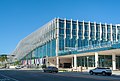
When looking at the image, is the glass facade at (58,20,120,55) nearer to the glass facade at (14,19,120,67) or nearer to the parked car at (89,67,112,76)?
the glass facade at (14,19,120,67)

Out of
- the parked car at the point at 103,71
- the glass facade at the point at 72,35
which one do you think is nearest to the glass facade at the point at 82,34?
→ the glass facade at the point at 72,35

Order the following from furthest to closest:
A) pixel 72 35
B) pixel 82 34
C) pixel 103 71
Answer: pixel 82 34 < pixel 72 35 < pixel 103 71

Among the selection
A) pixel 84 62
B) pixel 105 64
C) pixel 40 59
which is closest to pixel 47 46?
pixel 40 59

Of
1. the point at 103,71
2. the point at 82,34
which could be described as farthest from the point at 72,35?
the point at 103,71

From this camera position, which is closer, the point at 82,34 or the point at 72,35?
the point at 72,35

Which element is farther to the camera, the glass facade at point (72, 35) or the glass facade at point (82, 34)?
the glass facade at point (82, 34)

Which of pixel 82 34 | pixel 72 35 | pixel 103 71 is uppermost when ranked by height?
pixel 82 34

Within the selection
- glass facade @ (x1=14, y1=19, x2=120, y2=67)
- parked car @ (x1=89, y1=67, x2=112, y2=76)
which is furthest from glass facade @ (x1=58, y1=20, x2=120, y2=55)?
parked car @ (x1=89, y1=67, x2=112, y2=76)

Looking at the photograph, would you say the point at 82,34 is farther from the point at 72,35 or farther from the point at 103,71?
the point at 103,71

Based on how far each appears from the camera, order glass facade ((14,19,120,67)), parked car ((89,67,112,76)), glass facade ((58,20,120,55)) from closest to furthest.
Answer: parked car ((89,67,112,76))
glass facade ((14,19,120,67))
glass facade ((58,20,120,55))

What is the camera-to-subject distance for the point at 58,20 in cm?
10462

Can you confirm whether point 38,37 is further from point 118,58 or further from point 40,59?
point 118,58

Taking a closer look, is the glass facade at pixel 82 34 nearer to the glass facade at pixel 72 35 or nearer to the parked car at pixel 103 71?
the glass facade at pixel 72 35

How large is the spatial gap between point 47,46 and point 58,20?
51.6 ft
